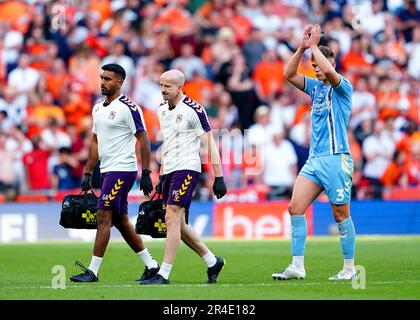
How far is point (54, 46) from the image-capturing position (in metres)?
25.7

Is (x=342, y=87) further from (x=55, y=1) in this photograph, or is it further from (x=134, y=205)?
(x=55, y=1)

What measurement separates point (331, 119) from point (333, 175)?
664 mm

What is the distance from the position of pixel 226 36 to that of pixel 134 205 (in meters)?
5.87

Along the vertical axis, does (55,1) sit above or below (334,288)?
above

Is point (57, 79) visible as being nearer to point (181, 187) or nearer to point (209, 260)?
point (209, 260)

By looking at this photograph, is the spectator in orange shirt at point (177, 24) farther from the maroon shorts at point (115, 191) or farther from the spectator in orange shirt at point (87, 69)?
the maroon shorts at point (115, 191)

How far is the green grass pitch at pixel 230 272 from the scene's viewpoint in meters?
11.0

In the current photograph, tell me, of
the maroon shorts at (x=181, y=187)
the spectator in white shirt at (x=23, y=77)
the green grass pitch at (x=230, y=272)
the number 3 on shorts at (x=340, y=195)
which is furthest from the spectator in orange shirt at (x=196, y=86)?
the maroon shorts at (x=181, y=187)

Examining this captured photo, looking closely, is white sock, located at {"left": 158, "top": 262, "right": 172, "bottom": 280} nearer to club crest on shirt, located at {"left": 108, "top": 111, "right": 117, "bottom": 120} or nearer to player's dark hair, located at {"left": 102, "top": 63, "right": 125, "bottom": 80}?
club crest on shirt, located at {"left": 108, "top": 111, "right": 117, "bottom": 120}

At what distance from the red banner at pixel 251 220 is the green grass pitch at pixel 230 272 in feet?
6.22

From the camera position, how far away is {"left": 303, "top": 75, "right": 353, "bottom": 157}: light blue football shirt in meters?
12.7

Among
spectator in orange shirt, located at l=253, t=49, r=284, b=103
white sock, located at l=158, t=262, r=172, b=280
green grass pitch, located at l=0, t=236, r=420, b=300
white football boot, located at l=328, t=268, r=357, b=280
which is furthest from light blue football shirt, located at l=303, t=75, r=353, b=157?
spectator in orange shirt, located at l=253, t=49, r=284, b=103

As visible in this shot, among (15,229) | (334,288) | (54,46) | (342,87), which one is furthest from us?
(54,46)
